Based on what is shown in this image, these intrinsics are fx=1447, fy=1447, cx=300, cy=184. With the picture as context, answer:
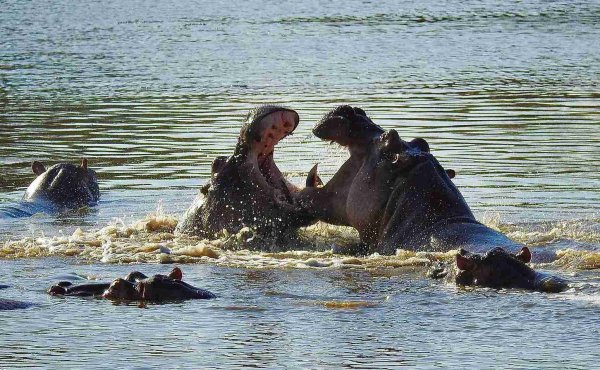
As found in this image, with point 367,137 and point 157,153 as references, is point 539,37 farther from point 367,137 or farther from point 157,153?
point 367,137

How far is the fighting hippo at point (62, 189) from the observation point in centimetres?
1102

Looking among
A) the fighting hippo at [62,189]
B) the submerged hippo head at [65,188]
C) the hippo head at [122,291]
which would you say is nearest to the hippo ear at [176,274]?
the hippo head at [122,291]

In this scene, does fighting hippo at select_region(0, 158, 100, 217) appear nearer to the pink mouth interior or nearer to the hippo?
the pink mouth interior

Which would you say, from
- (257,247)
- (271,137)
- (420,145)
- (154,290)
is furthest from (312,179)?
(154,290)

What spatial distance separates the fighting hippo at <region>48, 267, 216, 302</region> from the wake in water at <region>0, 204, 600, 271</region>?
3.61 ft

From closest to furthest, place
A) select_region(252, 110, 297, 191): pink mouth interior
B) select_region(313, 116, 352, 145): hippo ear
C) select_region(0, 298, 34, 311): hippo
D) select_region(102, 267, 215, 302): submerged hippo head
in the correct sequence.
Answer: select_region(0, 298, 34, 311): hippo → select_region(102, 267, 215, 302): submerged hippo head → select_region(313, 116, 352, 145): hippo ear → select_region(252, 110, 297, 191): pink mouth interior

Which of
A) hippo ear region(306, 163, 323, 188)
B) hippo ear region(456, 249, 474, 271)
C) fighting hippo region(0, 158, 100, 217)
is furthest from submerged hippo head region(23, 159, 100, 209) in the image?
hippo ear region(456, 249, 474, 271)

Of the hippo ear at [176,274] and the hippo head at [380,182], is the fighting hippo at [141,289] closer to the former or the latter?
the hippo ear at [176,274]

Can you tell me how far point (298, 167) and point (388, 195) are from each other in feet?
13.7

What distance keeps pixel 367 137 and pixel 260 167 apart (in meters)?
0.78

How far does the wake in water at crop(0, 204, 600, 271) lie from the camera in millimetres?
7969

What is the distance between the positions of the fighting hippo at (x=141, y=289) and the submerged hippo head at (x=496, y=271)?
48.6 inches

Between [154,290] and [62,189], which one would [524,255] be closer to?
[154,290]

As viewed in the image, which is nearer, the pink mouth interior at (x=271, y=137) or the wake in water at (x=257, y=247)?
the wake in water at (x=257, y=247)
